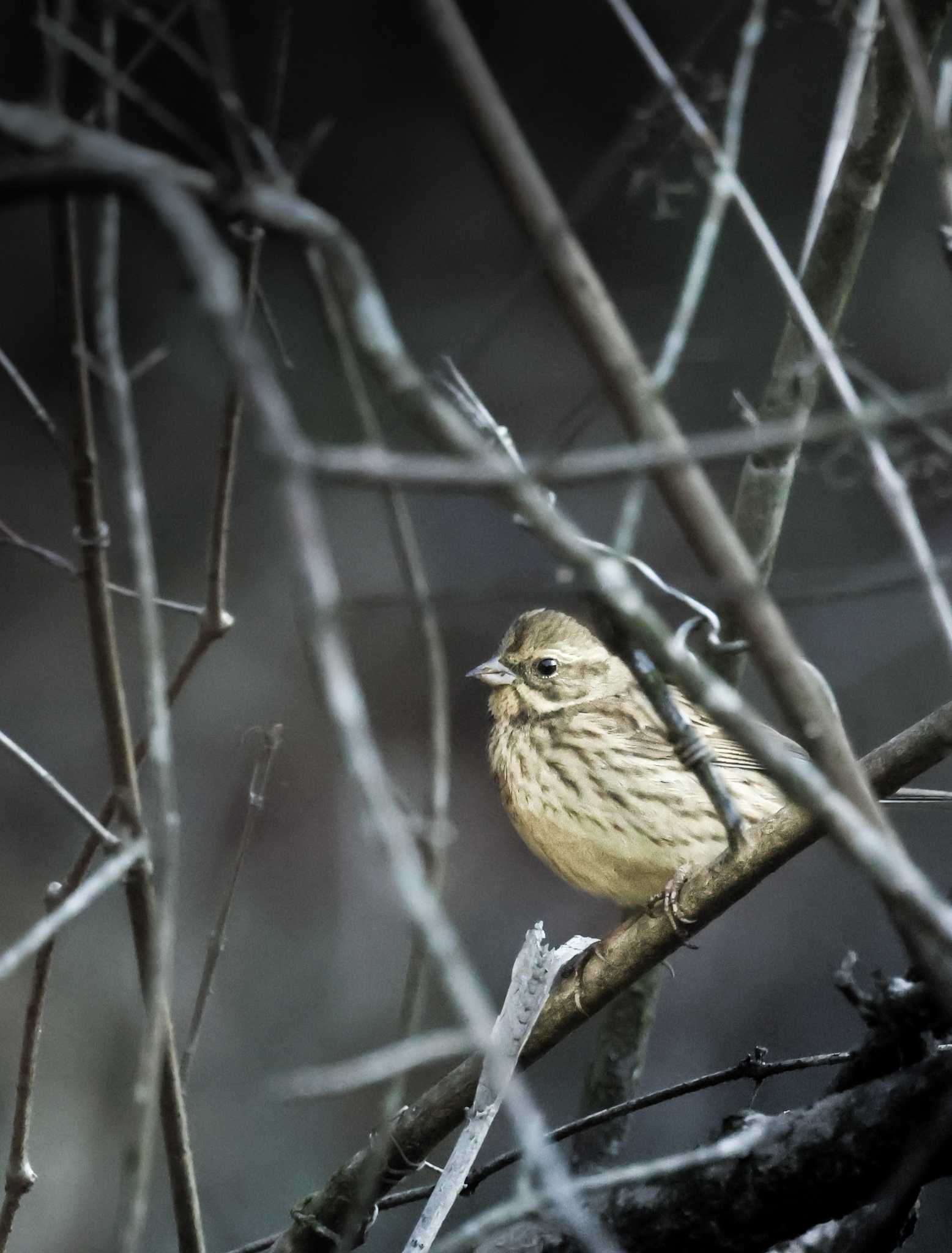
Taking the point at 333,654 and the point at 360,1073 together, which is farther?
the point at 360,1073

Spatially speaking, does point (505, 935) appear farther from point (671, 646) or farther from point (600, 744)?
point (671, 646)

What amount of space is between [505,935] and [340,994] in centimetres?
72

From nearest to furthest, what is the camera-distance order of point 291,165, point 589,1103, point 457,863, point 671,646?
1. point 671,646
2. point 291,165
3. point 589,1103
4. point 457,863

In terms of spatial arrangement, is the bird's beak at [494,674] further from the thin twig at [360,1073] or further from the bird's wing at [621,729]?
the thin twig at [360,1073]

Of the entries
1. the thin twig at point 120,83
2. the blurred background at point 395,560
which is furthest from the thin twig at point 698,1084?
the blurred background at point 395,560

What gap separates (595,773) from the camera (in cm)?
455

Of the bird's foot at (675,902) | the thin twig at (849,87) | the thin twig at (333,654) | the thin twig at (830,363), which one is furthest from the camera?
the bird's foot at (675,902)

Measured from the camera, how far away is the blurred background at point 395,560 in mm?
5918

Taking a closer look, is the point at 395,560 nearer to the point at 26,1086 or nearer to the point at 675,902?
the point at 675,902

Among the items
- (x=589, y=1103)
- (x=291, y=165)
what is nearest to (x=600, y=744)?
(x=589, y=1103)

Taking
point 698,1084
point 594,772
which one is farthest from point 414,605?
point 594,772

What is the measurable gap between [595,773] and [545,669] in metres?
0.46

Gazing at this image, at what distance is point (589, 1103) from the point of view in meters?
4.37

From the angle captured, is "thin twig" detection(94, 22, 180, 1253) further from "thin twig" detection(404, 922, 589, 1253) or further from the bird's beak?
the bird's beak
